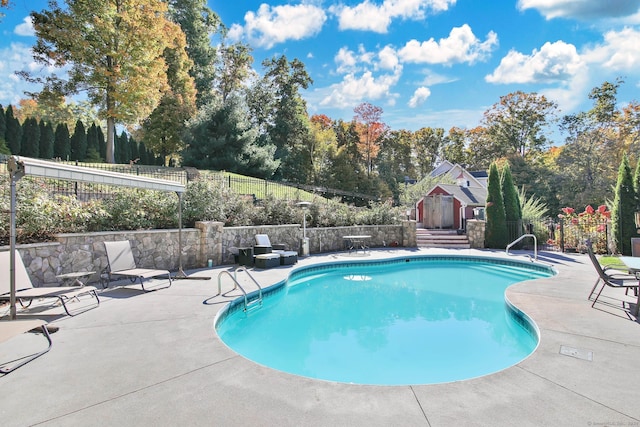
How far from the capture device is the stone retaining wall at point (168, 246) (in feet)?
22.2

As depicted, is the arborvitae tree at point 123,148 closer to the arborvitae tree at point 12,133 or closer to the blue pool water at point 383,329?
A: the arborvitae tree at point 12,133

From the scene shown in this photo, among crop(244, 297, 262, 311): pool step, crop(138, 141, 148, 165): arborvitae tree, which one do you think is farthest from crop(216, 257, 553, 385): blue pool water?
crop(138, 141, 148, 165): arborvitae tree

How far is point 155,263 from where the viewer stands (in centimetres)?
880

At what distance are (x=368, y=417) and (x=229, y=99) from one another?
83.5 feet

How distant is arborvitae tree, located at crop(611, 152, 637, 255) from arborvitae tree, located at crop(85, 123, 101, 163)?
31207mm

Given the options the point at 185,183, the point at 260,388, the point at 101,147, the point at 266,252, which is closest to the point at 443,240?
the point at 266,252

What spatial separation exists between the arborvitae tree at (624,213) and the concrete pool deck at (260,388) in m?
9.43

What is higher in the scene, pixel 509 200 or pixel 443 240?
pixel 509 200

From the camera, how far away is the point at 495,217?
14750mm

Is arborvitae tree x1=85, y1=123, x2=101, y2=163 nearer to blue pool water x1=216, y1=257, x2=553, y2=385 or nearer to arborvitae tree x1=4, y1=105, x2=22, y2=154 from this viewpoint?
arborvitae tree x1=4, y1=105, x2=22, y2=154

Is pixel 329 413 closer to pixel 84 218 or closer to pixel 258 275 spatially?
pixel 258 275

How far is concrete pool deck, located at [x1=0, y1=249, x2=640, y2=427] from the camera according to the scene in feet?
8.68

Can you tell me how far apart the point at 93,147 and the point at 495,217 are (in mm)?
29489

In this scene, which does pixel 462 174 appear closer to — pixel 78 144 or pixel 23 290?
pixel 23 290
